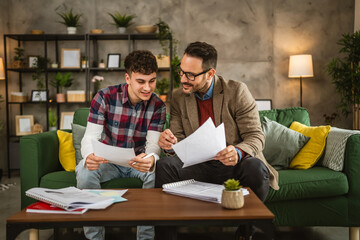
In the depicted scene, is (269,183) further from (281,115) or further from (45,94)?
(45,94)

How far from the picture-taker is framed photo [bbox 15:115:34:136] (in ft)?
15.6

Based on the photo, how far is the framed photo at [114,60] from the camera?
4867 mm

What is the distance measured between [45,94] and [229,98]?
140 inches

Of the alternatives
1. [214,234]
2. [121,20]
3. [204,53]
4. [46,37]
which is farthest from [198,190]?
[46,37]

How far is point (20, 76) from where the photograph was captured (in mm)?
4973

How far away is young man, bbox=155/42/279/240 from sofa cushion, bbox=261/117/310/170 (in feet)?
1.63

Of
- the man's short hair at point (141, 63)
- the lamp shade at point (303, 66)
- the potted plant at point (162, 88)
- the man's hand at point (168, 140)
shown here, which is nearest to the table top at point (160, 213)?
the man's hand at point (168, 140)

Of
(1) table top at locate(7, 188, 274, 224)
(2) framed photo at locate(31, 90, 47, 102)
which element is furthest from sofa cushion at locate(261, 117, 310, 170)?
(2) framed photo at locate(31, 90, 47, 102)

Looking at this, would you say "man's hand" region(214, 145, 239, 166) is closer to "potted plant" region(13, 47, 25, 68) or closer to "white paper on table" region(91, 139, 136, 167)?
"white paper on table" region(91, 139, 136, 167)

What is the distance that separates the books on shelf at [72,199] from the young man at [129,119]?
0.57 m

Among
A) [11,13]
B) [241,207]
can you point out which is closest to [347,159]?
[241,207]

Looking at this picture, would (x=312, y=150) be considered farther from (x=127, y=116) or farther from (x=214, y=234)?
(x=127, y=116)

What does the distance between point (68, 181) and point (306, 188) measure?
1476mm

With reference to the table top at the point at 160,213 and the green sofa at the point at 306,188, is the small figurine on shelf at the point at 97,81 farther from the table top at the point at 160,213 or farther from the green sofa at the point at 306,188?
the table top at the point at 160,213
